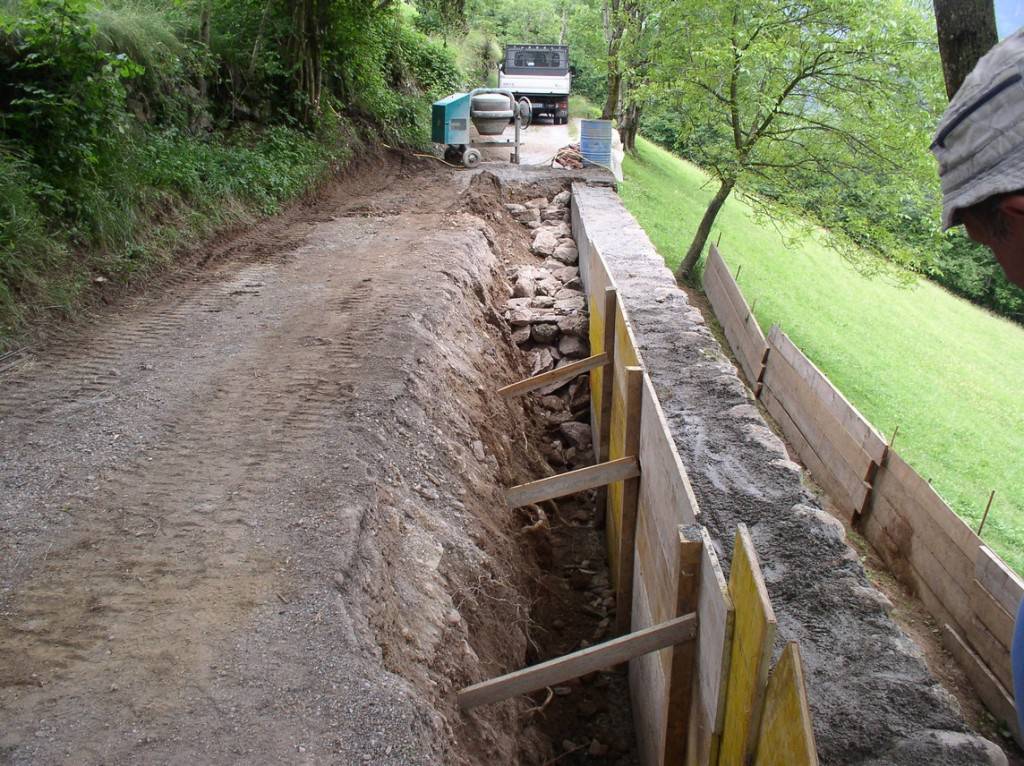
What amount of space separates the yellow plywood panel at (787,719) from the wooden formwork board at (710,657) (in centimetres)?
40

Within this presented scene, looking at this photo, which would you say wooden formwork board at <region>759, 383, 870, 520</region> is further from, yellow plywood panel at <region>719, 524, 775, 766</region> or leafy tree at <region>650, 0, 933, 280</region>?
yellow plywood panel at <region>719, 524, 775, 766</region>

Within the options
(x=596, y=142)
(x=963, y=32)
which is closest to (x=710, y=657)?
(x=963, y=32)

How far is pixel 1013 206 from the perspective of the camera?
42.6 inches

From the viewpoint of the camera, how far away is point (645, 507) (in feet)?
17.4

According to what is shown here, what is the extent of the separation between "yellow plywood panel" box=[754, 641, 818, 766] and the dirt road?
4.83ft

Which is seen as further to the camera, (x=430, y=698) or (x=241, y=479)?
(x=241, y=479)

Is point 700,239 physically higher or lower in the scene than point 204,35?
lower

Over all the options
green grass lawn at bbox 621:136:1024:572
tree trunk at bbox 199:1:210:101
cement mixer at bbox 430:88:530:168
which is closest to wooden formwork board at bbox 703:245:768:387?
green grass lawn at bbox 621:136:1024:572

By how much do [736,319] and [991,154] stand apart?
1224 centimetres

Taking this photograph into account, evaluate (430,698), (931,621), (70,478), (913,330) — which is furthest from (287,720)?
(913,330)

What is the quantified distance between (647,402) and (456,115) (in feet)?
39.1

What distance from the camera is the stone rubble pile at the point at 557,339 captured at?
856cm

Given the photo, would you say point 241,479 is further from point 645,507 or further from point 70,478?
→ point 645,507

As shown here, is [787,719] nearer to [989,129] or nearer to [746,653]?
[746,653]
